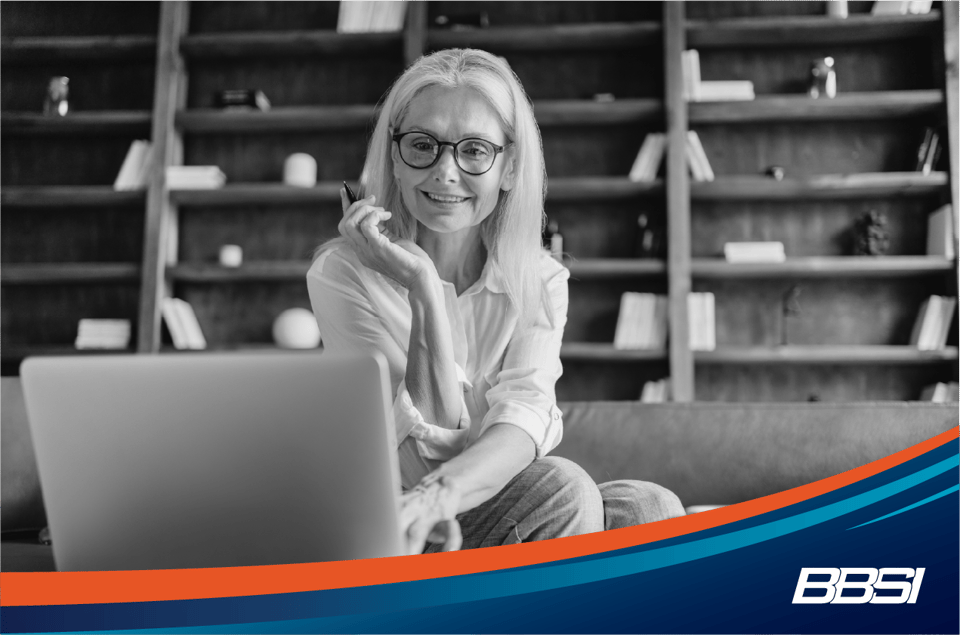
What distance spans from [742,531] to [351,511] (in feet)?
1.38

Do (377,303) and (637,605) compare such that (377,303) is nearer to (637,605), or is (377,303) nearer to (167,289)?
(637,605)

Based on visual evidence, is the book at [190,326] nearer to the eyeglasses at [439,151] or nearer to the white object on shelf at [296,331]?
the white object on shelf at [296,331]

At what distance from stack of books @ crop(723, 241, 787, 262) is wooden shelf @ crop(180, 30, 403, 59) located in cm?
175

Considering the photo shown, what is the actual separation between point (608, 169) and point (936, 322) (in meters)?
1.54

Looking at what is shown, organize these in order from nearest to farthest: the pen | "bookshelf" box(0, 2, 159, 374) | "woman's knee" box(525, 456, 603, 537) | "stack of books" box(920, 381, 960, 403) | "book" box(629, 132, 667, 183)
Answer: "woman's knee" box(525, 456, 603, 537), the pen, "stack of books" box(920, 381, 960, 403), "book" box(629, 132, 667, 183), "bookshelf" box(0, 2, 159, 374)

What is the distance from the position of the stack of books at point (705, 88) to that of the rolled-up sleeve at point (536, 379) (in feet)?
7.66

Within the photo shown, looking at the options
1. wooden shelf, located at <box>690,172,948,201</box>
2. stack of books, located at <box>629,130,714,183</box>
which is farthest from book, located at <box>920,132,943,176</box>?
stack of books, located at <box>629,130,714,183</box>

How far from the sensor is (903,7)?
3.38m

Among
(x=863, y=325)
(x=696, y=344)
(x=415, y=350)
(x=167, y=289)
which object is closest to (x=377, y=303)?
(x=415, y=350)

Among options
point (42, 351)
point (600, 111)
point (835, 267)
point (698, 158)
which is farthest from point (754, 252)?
point (42, 351)

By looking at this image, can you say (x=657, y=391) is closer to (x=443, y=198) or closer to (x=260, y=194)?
(x=260, y=194)

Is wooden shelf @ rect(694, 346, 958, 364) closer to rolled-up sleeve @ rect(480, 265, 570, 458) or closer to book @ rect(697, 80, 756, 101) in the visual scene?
book @ rect(697, 80, 756, 101)

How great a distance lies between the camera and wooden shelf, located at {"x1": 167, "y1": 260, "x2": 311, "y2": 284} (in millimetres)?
3486

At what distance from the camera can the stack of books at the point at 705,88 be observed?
3396mm
